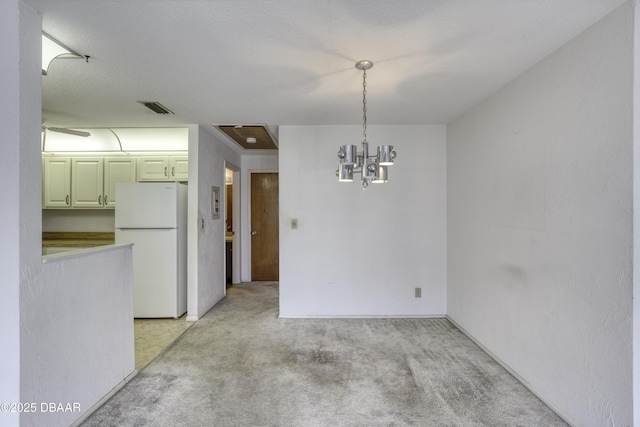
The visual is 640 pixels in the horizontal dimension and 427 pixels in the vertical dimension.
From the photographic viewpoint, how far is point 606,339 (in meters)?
1.63

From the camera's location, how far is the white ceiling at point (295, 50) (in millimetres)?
1590

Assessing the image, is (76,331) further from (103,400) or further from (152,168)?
(152,168)

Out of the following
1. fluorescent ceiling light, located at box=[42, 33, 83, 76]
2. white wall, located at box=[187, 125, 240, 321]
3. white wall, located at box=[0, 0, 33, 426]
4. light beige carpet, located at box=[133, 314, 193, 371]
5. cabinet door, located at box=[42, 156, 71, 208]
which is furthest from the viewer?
cabinet door, located at box=[42, 156, 71, 208]

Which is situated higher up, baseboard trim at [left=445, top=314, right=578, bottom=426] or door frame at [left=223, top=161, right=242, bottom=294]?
door frame at [left=223, top=161, right=242, bottom=294]

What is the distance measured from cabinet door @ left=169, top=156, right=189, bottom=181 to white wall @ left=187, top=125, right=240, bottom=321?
1.67ft

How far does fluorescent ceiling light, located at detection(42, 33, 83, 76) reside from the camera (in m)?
1.87

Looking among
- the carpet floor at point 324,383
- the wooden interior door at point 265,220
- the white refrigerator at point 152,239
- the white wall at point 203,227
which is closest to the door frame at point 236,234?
the wooden interior door at point 265,220

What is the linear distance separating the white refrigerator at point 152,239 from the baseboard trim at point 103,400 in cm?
137

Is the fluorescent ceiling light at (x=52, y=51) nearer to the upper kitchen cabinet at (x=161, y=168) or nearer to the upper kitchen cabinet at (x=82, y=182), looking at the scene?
the upper kitchen cabinet at (x=161, y=168)

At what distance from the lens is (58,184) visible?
4.38m

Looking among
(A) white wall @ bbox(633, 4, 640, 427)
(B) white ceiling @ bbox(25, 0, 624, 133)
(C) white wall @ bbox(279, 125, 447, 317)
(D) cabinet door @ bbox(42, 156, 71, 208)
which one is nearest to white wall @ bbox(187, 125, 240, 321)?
(B) white ceiling @ bbox(25, 0, 624, 133)

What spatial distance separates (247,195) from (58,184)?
268 cm

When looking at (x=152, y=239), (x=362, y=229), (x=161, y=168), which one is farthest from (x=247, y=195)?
A: (x=362, y=229)

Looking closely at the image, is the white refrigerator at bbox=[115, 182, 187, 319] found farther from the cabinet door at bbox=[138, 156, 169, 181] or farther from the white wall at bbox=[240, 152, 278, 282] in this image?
the white wall at bbox=[240, 152, 278, 282]
